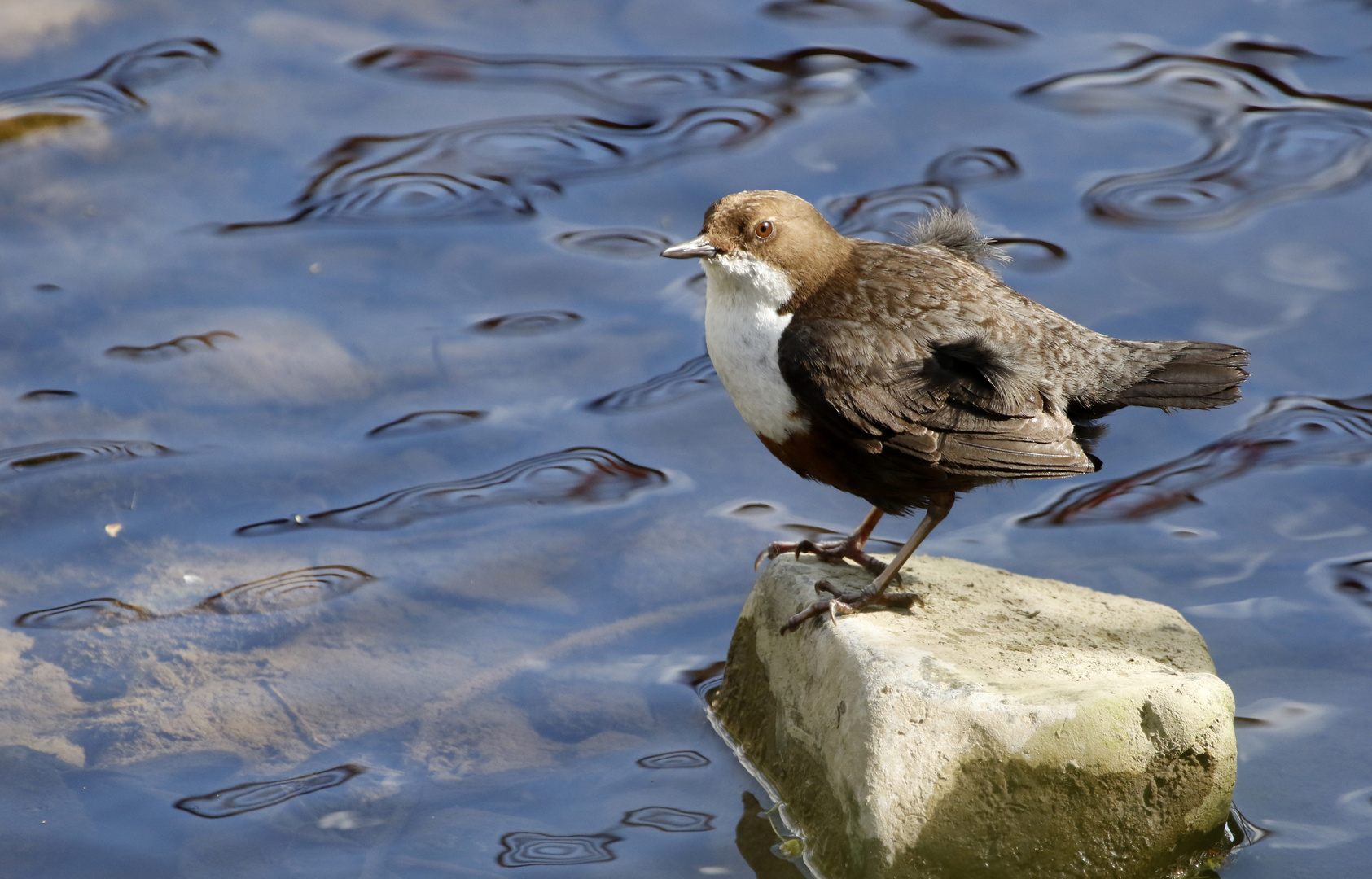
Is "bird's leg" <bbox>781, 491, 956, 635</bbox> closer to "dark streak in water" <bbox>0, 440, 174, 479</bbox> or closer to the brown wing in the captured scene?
the brown wing

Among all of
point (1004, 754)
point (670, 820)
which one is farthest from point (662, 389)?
point (1004, 754)

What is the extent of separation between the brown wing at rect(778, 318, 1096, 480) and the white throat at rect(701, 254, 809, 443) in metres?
0.04

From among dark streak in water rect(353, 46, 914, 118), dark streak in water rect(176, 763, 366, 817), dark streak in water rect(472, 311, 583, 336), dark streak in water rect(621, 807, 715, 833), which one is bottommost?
dark streak in water rect(176, 763, 366, 817)

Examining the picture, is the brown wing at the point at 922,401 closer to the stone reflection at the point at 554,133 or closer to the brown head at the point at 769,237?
the brown head at the point at 769,237

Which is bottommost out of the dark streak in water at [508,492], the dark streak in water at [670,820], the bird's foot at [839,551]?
the dark streak in water at [670,820]

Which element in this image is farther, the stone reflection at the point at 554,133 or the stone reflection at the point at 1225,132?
the stone reflection at the point at 554,133

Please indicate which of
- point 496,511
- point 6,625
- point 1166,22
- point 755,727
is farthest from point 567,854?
point 1166,22

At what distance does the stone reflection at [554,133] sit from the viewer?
689 centimetres

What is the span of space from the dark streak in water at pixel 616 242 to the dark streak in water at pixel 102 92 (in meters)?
2.30

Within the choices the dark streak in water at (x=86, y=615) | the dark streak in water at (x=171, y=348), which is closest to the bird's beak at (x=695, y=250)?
the dark streak in water at (x=86, y=615)

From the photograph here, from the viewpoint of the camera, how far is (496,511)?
5328 millimetres

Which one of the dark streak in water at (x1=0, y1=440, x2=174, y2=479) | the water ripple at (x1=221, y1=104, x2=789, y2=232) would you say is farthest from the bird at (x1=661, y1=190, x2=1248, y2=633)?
the water ripple at (x1=221, y1=104, x2=789, y2=232)

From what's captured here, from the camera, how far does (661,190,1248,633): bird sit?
3.88m

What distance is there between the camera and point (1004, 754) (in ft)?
11.5
